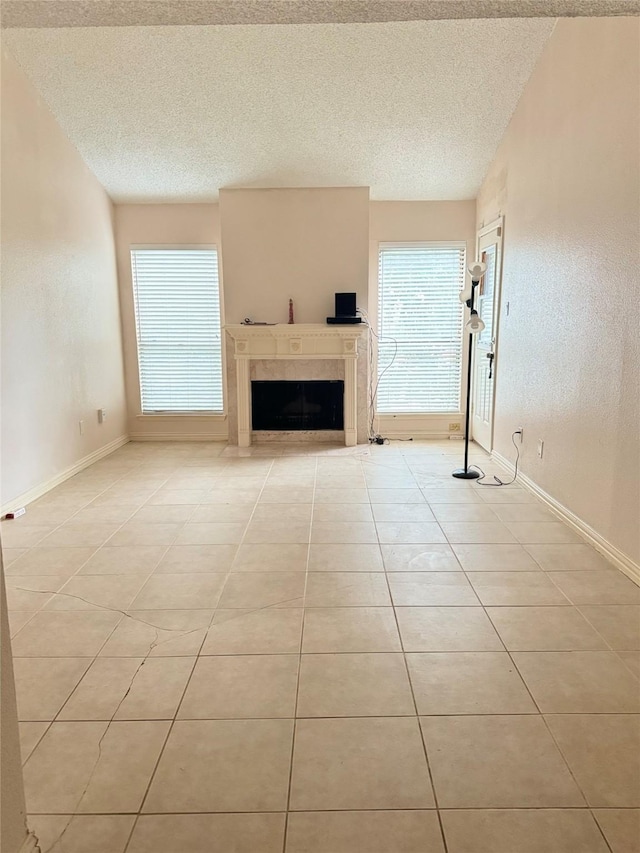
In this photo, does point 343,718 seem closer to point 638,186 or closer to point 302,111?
point 638,186

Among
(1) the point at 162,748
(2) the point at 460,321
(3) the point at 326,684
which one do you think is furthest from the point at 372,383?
(1) the point at 162,748

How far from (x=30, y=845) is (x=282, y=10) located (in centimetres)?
205

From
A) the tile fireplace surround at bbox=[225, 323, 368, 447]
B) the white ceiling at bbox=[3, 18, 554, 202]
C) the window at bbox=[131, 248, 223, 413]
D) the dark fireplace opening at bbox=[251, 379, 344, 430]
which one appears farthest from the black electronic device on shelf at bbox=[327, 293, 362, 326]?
the window at bbox=[131, 248, 223, 413]

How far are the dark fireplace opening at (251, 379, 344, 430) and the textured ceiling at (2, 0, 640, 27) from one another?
490 centimetres

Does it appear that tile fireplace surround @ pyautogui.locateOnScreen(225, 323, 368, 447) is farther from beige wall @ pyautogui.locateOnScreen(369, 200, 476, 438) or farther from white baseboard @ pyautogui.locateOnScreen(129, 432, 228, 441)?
beige wall @ pyautogui.locateOnScreen(369, 200, 476, 438)

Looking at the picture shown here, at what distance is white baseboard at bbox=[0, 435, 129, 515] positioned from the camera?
3967mm

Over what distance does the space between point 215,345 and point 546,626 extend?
4.88m

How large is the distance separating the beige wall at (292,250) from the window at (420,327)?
423 millimetres

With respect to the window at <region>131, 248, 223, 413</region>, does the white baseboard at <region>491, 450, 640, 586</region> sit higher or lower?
lower

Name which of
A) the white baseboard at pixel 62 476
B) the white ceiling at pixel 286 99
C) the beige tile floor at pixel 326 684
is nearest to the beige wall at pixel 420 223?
the white ceiling at pixel 286 99

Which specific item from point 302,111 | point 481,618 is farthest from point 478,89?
point 481,618

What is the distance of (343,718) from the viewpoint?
1809 millimetres

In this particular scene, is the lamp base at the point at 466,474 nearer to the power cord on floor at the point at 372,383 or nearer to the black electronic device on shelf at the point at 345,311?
the power cord on floor at the point at 372,383

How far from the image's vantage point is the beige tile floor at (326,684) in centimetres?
146
